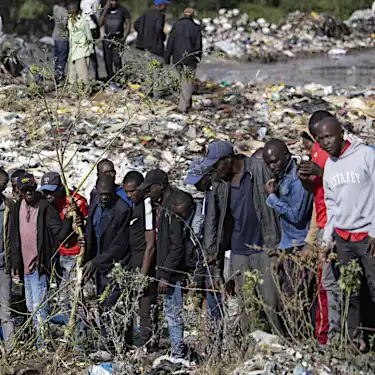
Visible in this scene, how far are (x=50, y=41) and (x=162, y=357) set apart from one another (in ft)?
42.6

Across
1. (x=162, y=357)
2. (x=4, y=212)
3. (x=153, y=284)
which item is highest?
(x=4, y=212)

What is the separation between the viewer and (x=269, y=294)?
5793 mm

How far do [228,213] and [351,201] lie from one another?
101 centimetres

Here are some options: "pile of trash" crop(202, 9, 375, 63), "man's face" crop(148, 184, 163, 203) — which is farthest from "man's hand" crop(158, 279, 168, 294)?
"pile of trash" crop(202, 9, 375, 63)

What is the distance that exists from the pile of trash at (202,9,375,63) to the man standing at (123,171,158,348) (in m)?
13.3

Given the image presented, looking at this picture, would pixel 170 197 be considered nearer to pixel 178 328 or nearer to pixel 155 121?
pixel 178 328

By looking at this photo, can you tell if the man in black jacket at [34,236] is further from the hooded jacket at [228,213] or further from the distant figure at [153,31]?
the distant figure at [153,31]

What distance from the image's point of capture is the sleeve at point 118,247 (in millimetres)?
6211

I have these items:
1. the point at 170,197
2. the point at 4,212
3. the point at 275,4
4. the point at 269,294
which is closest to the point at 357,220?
the point at 269,294

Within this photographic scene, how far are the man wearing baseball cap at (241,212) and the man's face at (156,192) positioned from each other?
14.9 inches

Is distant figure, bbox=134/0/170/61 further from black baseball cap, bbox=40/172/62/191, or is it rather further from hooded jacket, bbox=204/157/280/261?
hooded jacket, bbox=204/157/280/261

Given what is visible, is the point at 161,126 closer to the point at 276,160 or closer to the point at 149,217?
the point at 149,217

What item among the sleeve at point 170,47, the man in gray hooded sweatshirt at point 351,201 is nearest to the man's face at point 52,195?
the man in gray hooded sweatshirt at point 351,201

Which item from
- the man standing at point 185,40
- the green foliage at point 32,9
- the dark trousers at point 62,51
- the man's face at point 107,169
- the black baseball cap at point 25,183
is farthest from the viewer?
the green foliage at point 32,9
